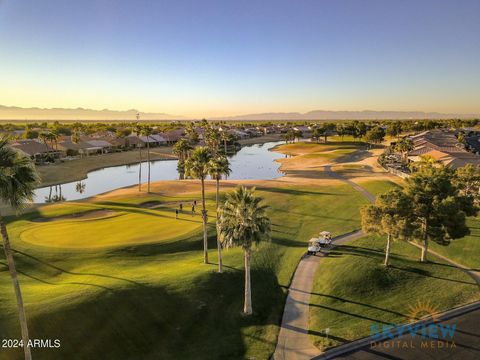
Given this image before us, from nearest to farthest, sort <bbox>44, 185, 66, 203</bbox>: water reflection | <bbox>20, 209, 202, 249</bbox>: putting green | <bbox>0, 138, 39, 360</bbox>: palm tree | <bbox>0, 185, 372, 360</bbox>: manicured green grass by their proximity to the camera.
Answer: <bbox>0, 138, 39, 360</bbox>: palm tree, <bbox>0, 185, 372, 360</bbox>: manicured green grass, <bbox>20, 209, 202, 249</bbox>: putting green, <bbox>44, 185, 66, 203</bbox>: water reflection

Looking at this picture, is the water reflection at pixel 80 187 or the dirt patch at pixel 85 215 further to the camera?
the water reflection at pixel 80 187

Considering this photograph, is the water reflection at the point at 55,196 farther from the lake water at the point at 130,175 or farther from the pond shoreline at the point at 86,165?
the pond shoreline at the point at 86,165

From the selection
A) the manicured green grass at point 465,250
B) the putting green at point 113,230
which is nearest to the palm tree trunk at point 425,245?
the manicured green grass at point 465,250

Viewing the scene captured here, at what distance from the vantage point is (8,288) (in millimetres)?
25469

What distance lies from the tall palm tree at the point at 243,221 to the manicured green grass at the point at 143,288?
5640 mm

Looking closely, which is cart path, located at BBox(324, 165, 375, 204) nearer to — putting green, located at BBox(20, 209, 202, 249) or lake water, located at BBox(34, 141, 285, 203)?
lake water, located at BBox(34, 141, 285, 203)

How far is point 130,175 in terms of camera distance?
315ft

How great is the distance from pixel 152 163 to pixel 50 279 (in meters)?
90.9

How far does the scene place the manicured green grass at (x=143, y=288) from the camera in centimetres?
2084

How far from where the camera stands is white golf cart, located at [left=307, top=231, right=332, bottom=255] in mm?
35562

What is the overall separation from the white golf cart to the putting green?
14631 millimetres

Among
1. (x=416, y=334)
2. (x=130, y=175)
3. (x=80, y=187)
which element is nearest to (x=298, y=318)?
(x=416, y=334)

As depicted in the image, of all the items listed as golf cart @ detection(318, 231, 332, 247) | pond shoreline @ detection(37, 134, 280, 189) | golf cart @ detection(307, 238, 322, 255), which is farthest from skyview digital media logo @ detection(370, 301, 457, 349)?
pond shoreline @ detection(37, 134, 280, 189)

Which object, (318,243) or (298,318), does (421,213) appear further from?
(298,318)
